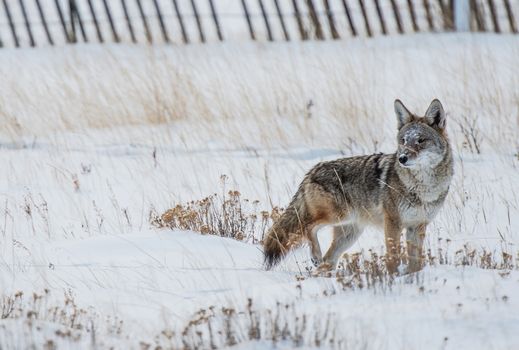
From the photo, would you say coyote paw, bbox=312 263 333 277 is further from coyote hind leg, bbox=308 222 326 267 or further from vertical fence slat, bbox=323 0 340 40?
vertical fence slat, bbox=323 0 340 40

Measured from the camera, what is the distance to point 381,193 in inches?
254

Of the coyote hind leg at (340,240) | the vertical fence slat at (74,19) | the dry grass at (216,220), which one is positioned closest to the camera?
the coyote hind leg at (340,240)

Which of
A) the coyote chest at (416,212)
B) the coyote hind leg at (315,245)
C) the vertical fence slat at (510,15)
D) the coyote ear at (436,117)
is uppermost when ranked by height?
the vertical fence slat at (510,15)

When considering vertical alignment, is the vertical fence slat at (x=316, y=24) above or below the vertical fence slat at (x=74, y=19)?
below

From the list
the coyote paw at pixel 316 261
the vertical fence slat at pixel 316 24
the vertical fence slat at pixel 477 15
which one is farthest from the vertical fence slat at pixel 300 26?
the coyote paw at pixel 316 261

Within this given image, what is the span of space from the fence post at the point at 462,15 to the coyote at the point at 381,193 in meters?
9.24

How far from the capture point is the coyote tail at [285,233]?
6344mm

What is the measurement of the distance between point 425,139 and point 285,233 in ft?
4.02

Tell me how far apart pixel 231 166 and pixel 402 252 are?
3.80 metres

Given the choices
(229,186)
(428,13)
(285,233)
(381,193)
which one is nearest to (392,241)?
(381,193)

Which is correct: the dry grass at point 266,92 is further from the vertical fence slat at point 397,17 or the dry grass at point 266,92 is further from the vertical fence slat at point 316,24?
the vertical fence slat at point 397,17

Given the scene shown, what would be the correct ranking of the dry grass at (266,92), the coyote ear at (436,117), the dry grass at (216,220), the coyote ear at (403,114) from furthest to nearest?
1. the dry grass at (266,92)
2. the dry grass at (216,220)
3. the coyote ear at (403,114)
4. the coyote ear at (436,117)

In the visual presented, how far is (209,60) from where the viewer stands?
13.8 meters

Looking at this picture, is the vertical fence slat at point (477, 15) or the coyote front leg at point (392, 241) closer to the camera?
the coyote front leg at point (392, 241)
